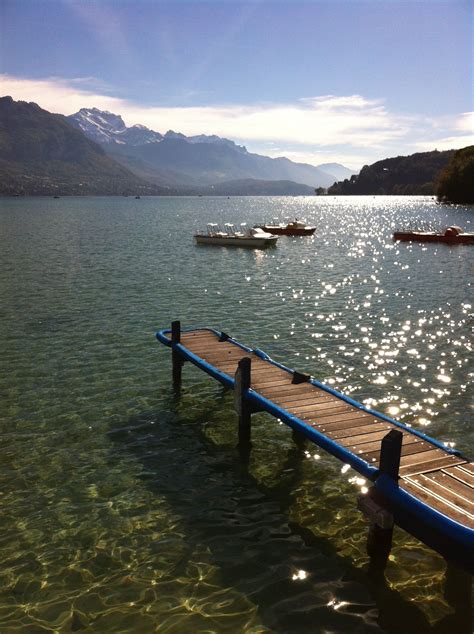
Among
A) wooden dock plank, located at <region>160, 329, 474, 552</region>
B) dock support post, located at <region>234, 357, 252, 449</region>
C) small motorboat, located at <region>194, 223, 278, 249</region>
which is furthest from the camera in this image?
small motorboat, located at <region>194, 223, 278, 249</region>

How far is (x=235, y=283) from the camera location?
3962 centimetres

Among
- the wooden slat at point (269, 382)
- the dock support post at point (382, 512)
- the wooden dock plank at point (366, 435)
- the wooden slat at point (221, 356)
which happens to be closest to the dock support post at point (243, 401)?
the wooden dock plank at point (366, 435)

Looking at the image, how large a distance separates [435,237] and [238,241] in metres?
29.0

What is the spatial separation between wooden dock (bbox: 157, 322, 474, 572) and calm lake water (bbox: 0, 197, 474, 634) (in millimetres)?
1295

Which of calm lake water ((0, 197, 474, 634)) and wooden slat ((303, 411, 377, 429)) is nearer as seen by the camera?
calm lake water ((0, 197, 474, 634))

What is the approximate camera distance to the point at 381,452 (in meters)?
9.05

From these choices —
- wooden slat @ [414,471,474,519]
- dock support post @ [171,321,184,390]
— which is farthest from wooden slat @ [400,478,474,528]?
dock support post @ [171,321,184,390]

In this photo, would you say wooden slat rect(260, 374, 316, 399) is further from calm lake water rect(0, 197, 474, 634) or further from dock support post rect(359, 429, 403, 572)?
dock support post rect(359, 429, 403, 572)

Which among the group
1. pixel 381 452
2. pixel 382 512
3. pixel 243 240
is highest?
pixel 381 452

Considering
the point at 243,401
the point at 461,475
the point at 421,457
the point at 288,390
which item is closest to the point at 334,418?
the point at 288,390

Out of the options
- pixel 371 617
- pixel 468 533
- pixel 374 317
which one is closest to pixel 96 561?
pixel 371 617

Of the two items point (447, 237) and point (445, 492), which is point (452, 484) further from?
point (447, 237)

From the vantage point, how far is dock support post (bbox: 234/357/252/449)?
13289 mm

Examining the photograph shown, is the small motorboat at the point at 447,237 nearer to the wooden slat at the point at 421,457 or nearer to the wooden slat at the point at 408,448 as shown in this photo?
the wooden slat at the point at 408,448
